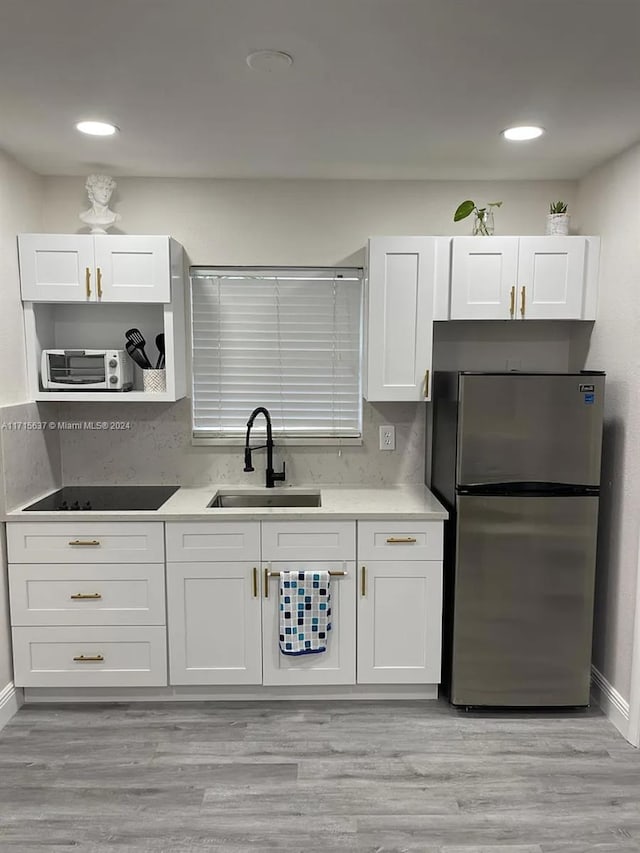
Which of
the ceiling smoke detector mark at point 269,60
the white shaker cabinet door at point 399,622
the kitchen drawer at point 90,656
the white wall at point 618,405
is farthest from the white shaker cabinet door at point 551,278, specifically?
the kitchen drawer at point 90,656

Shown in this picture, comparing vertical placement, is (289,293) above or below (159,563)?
above

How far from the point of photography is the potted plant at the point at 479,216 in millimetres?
2947

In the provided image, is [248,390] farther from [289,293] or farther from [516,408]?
[516,408]

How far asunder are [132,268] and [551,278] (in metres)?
2.02

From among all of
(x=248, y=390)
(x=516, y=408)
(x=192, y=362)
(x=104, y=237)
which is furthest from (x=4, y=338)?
(x=516, y=408)

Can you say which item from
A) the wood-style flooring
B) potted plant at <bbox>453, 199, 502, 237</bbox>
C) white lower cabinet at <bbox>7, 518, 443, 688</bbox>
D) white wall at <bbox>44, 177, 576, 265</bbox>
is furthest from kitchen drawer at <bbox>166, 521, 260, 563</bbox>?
potted plant at <bbox>453, 199, 502, 237</bbox>

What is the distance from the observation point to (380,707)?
2.91m

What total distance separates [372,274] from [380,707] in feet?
6.83

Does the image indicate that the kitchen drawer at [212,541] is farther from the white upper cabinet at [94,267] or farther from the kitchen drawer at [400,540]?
the white upper cabinet at [94,267]

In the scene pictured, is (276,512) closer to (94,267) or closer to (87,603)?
(87,603)

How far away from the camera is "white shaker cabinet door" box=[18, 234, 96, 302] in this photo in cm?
287

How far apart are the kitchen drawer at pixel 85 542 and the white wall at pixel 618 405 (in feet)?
6.89

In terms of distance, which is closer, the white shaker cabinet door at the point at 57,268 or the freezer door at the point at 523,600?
the freezer door at the point at 523,600

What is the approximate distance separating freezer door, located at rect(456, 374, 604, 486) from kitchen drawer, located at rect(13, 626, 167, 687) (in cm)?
166
